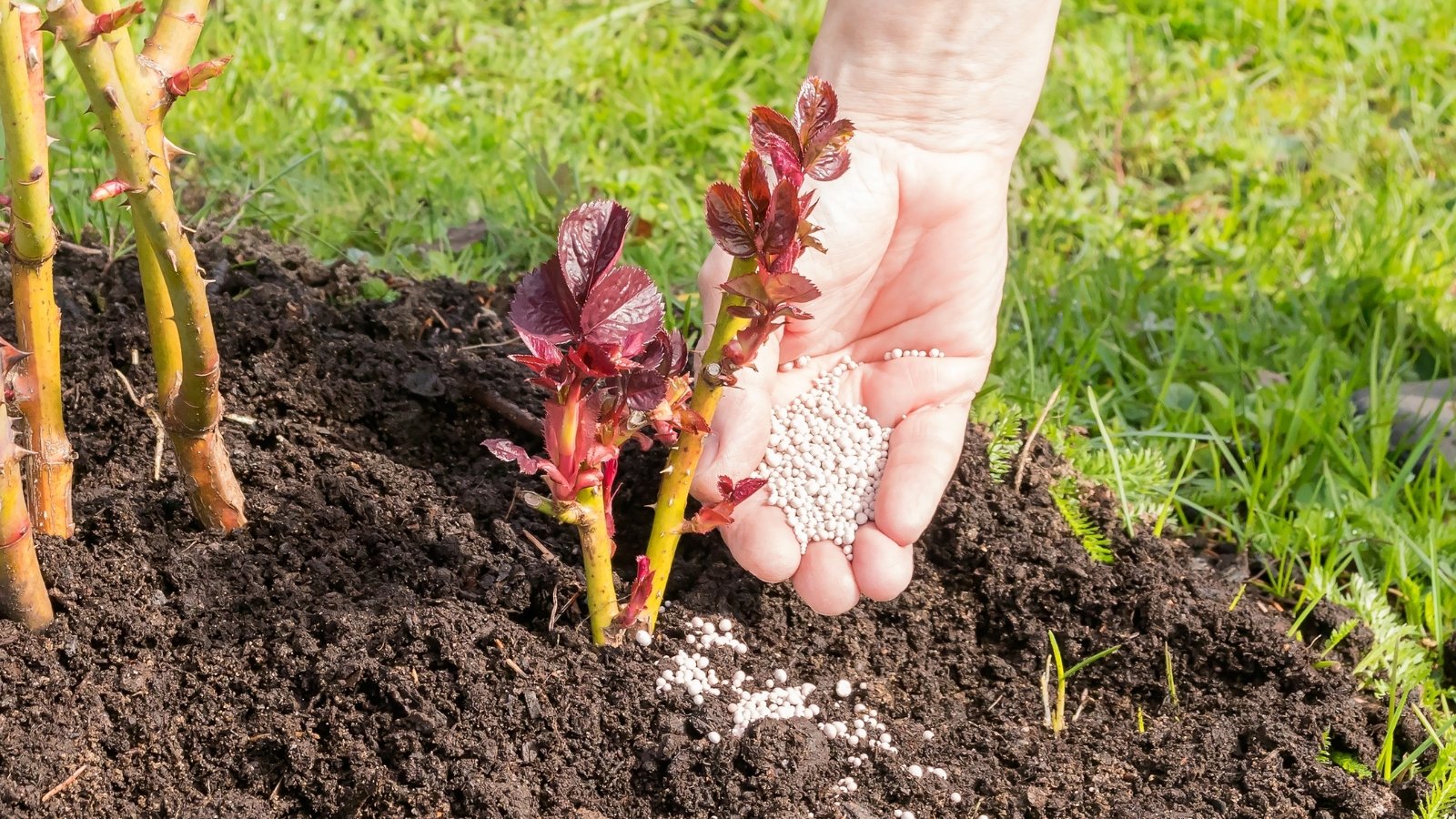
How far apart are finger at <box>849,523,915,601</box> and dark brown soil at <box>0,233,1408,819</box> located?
0.13m

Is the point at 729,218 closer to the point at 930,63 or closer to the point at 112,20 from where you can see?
the point at 112,20

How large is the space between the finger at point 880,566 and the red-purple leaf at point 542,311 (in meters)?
0.71

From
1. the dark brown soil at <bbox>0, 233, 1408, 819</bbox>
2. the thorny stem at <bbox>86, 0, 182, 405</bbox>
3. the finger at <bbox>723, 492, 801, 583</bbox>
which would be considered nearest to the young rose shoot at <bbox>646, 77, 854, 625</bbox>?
the finger at <bbox>723, 492, 801, 583</bbox>

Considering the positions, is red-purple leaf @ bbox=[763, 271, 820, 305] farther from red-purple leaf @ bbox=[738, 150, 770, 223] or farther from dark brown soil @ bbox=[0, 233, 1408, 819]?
dark brown soil @ bbox=[0, 233, 1408, 819]

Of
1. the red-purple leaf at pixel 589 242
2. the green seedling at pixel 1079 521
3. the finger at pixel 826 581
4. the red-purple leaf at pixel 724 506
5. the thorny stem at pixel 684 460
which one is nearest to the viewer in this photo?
the red-purple leaf at pixel 589 242

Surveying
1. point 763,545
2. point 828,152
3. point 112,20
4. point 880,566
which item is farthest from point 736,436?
point 112,20

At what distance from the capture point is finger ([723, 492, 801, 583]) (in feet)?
6.61

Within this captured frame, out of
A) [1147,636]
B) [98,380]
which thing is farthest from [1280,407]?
[98,380]

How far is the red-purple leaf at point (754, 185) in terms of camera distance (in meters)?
1.48

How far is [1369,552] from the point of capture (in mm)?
2561

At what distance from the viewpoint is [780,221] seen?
1.49 metres

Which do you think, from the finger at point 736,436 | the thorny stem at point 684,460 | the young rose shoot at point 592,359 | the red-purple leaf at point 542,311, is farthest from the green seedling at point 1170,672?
the red-purple leaf at point 542,311

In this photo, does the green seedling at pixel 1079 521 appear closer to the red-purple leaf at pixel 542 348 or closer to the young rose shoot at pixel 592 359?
the young rose shoot at pixel 592 359

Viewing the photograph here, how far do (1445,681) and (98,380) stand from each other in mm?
2495
